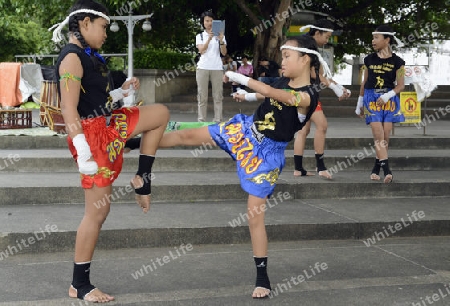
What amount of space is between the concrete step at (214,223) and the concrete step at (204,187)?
141 mm

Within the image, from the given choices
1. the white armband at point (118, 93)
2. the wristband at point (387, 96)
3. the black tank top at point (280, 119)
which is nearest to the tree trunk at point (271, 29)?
the wristband at point (387, 96)

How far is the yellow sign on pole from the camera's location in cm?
1209

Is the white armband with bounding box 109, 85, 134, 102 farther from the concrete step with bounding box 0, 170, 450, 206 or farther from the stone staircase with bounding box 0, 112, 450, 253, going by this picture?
the concrete step with bounding box 0, 170, 450, 206

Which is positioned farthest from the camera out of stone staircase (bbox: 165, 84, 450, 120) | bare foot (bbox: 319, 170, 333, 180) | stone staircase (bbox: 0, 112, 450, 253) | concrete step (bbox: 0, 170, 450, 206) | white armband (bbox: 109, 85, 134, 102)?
stone staircase (bbox: 165, 84, 450, 120)

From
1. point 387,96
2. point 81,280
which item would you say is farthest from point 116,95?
point 387,96

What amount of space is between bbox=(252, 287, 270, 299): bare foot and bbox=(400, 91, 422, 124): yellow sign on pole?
26.4 ft

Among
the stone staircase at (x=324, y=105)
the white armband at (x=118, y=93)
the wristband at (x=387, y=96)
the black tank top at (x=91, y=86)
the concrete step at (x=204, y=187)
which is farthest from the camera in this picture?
the stone staircase at (x=324, y=105)

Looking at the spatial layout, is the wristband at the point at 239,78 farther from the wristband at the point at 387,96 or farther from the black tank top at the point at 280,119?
the wristband at the point at 387,96

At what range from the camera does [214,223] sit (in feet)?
21.0

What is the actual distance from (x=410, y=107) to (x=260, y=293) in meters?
8.50

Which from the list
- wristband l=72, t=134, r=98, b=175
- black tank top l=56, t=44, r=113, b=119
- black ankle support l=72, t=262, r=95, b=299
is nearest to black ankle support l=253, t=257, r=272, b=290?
black ankle support l=72, t=262, r=95, b=299

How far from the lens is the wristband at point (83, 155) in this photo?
164 inches

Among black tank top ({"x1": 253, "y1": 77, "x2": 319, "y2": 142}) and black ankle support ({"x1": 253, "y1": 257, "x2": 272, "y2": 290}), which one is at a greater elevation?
black tank top ({"x1": 253, "y1": 77, "x2": 319, "y2": 142})

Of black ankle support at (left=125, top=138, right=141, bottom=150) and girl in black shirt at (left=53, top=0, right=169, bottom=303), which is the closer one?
girl in black shirt at (left=53, top=0, right=169, bottom=303)
